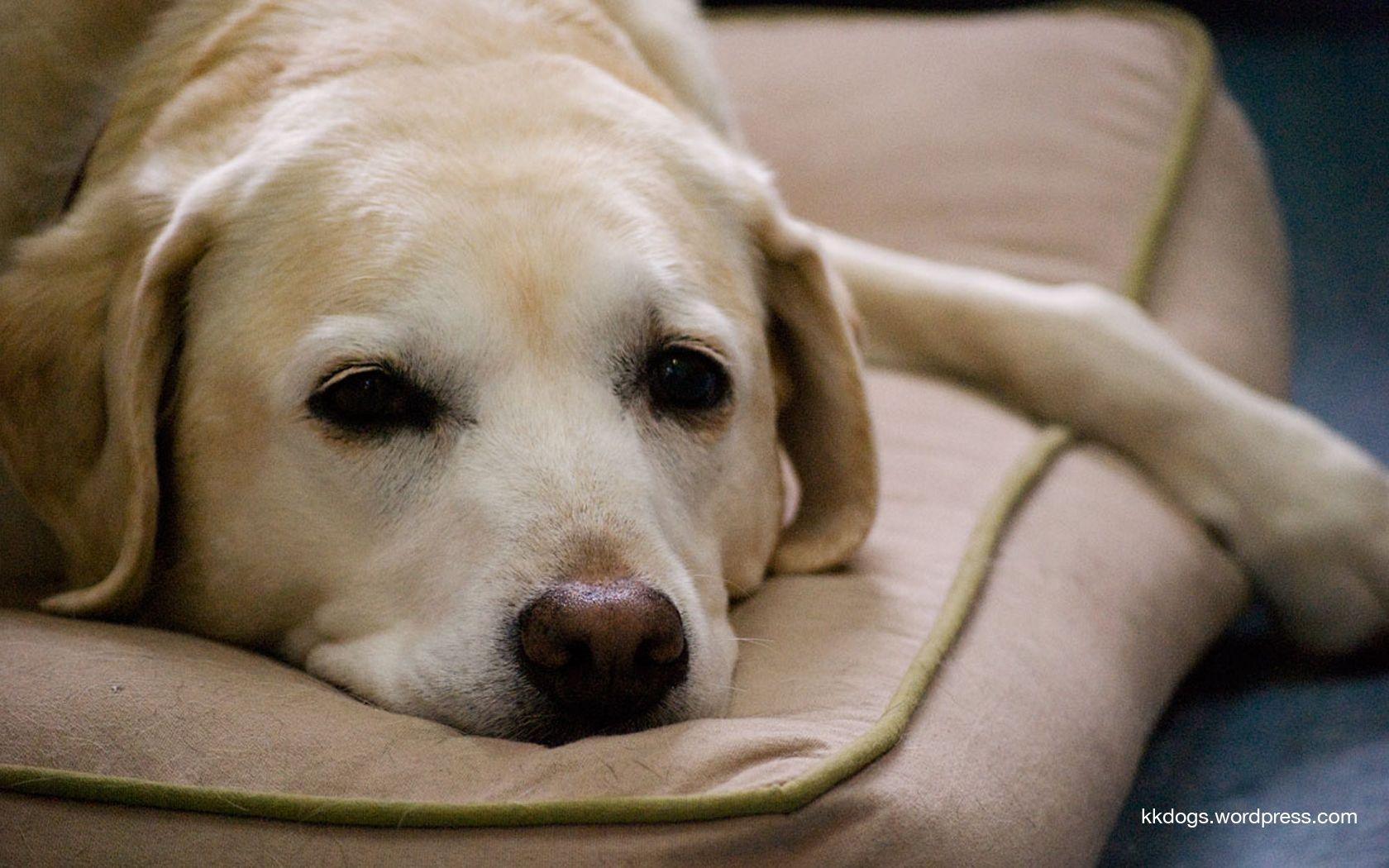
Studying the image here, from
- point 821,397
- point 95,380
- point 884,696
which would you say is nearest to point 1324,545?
point 821,397

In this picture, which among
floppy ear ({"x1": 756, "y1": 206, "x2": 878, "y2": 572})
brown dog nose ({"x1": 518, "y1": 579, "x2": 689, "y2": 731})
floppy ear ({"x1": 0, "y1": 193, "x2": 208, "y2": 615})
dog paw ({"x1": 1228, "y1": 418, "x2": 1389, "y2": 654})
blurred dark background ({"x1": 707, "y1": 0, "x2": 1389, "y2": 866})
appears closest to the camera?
brown dog nose ({"x1": 518, "y1": 579, "x2": 689, "y2": 731})

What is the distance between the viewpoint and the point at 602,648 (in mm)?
1413

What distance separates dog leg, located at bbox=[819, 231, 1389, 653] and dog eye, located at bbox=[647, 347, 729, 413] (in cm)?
94

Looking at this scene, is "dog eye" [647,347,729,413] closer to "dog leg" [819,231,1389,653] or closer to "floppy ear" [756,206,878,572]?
"floppy ear" [756,206,878,572]

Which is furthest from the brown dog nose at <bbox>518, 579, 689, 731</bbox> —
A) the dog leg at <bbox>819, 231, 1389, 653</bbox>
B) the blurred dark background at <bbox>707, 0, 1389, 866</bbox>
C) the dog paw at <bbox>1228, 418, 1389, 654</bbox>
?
the dog paw at <bbox>1228, 418, 1389, 654</bbox>

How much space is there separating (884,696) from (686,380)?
47cm

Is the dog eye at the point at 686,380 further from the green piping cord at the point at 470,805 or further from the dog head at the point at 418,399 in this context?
the green piping cord at the point at 470,805

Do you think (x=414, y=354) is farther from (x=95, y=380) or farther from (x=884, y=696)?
(x=884, y=696)

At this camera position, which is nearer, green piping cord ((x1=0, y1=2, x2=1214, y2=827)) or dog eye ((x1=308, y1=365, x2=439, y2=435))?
green piping cord ((x1=0, y1=2, x2=1214, y2=827))

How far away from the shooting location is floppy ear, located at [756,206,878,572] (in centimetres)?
A: 200

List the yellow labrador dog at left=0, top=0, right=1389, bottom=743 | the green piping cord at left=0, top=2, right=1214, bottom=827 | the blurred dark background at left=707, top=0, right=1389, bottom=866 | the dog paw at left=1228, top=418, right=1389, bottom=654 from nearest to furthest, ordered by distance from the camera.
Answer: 1. the green piping cord at left=0, top=2, right=1214, bottom=827
2. the yellow labrador dog at left=0, top=0, right=1389, bottom=743
3. the blurred dark background at left=707, top=0, right=1389, bottom=866
4. the dog paw at left=1228, top=418, right=1389, bottom=654

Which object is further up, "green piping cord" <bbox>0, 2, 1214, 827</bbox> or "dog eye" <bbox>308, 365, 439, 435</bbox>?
"dog eye" <bbox>308, 365, 439, 435</bbox>

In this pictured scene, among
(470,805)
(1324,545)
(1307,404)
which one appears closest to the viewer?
(470,805)

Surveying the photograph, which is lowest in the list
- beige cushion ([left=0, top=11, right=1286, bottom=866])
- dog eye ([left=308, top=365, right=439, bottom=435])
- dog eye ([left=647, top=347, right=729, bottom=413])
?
beige cushion ([left=0, top=11, right=1286, bottom=866])
